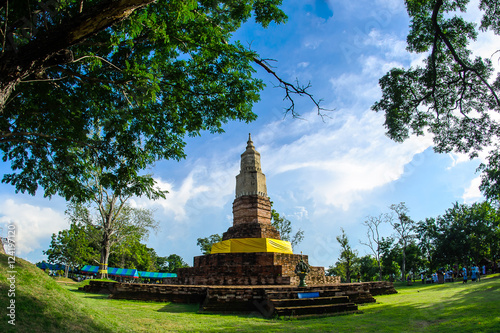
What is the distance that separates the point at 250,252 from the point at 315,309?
735 centimetres

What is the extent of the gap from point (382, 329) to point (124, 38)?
9052mm

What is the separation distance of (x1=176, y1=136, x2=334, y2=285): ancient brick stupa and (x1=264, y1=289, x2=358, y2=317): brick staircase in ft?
15.9

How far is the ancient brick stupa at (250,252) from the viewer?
49.7ft

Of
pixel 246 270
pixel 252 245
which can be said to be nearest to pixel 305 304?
pixel 246 270

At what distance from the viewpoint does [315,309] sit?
9016mm

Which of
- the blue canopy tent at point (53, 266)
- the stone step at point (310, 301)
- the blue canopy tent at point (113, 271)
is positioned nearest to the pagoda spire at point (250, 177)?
the stone step at point (310, 301)

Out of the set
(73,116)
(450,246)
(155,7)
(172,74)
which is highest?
(155,7)

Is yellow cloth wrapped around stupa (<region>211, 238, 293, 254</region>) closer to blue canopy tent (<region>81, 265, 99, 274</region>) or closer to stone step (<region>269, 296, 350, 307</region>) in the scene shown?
stone step (<region>269, 296, 350, 307</region>)

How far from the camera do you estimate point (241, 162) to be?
21.0 m

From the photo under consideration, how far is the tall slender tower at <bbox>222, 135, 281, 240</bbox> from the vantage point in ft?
59.3

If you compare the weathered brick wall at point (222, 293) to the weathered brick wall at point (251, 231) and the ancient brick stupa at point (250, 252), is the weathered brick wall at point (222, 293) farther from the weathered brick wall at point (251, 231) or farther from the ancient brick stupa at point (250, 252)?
the weathered brick wall at point (251, 231)

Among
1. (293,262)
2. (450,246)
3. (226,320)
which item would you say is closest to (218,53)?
(226,320)

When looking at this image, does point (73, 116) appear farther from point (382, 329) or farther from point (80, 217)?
point (80, 217)

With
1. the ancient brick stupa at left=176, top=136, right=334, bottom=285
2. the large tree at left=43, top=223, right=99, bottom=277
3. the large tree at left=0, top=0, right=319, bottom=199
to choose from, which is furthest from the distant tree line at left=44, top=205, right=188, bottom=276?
the large tree at left=0, top=0, right=319, bottom=199
